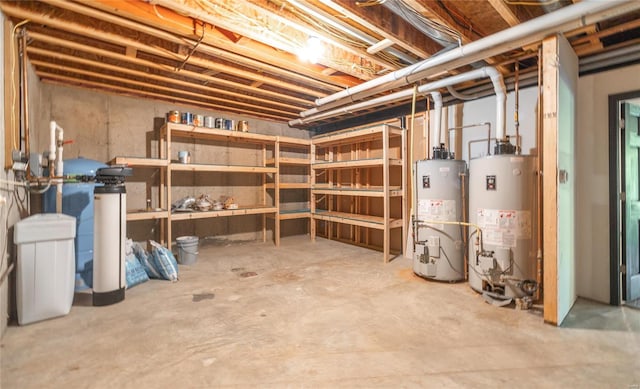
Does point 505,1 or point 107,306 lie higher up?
point 505,1

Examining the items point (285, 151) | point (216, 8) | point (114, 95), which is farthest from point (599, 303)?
point (114, 95)

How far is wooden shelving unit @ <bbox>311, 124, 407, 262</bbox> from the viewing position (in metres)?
4.24

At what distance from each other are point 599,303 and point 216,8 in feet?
14.1

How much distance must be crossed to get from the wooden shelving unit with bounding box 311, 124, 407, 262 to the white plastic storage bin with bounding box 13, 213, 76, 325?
341 centimetres

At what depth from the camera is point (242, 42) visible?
2826 millimetres

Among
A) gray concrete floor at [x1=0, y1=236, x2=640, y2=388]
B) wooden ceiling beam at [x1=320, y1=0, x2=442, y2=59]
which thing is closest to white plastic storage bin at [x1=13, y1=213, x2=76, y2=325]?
gray concrete floor at [x1=0, y1=236, x2=640, y2=388]

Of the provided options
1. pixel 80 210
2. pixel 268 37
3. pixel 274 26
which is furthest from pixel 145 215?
pixel 274 26

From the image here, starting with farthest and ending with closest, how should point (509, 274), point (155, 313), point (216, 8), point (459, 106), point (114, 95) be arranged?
point (114, 95)
point (459, 106)
point (509, 274)
point (155, 313)
point (216, 8)

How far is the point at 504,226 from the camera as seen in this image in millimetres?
2734

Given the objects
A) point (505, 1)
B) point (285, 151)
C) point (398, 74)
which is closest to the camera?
point (505, 1)

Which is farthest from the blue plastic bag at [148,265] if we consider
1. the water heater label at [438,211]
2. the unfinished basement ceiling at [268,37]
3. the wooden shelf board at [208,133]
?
the water heater label at [438,211]

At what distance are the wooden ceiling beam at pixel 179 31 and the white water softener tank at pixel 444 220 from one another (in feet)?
5.77

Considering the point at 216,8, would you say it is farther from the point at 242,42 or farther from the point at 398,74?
the point at 398,74

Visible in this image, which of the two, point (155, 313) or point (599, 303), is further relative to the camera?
point (599, 303)
